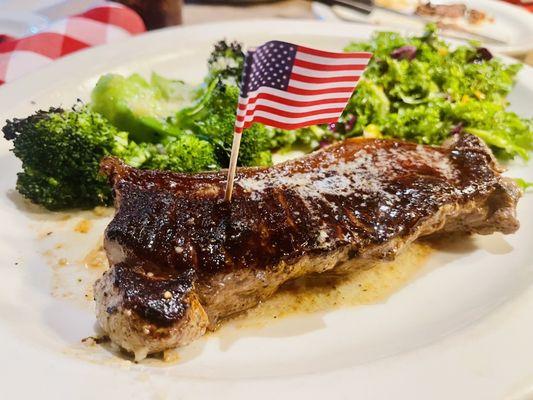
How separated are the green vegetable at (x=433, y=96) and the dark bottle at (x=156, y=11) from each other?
255 centimetres

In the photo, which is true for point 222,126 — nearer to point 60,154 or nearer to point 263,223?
point 60,154

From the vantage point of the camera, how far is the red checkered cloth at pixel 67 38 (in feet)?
17.4

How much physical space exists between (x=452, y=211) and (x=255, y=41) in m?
3.54

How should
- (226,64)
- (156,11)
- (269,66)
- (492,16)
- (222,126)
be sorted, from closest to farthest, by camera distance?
(269,66), (222,126), (226,64), (156,11), (492,16)

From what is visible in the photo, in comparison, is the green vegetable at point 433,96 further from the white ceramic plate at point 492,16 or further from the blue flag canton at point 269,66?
the blue flag canton at point 269,66

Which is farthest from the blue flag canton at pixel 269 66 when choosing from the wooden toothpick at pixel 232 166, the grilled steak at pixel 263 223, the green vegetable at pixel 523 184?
the green vegetable at pixel 523 184

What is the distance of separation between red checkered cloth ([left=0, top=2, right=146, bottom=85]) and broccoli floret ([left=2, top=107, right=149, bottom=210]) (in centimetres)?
162

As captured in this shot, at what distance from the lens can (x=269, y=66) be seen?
279 cm

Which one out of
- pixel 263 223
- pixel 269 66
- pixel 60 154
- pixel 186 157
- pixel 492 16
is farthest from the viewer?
pixel 492 16

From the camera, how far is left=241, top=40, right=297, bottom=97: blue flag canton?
8.48ft

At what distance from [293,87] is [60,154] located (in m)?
1.85

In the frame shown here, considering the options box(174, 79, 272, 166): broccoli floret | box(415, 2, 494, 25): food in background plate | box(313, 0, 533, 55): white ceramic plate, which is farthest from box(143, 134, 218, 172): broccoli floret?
box(415, 2, 494, 25): food in background plate

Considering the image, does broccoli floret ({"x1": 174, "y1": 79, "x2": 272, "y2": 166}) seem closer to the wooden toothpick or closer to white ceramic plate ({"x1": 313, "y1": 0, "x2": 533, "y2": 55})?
the wooden toothpick

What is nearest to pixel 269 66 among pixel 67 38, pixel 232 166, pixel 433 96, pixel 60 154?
pixel 232 166
